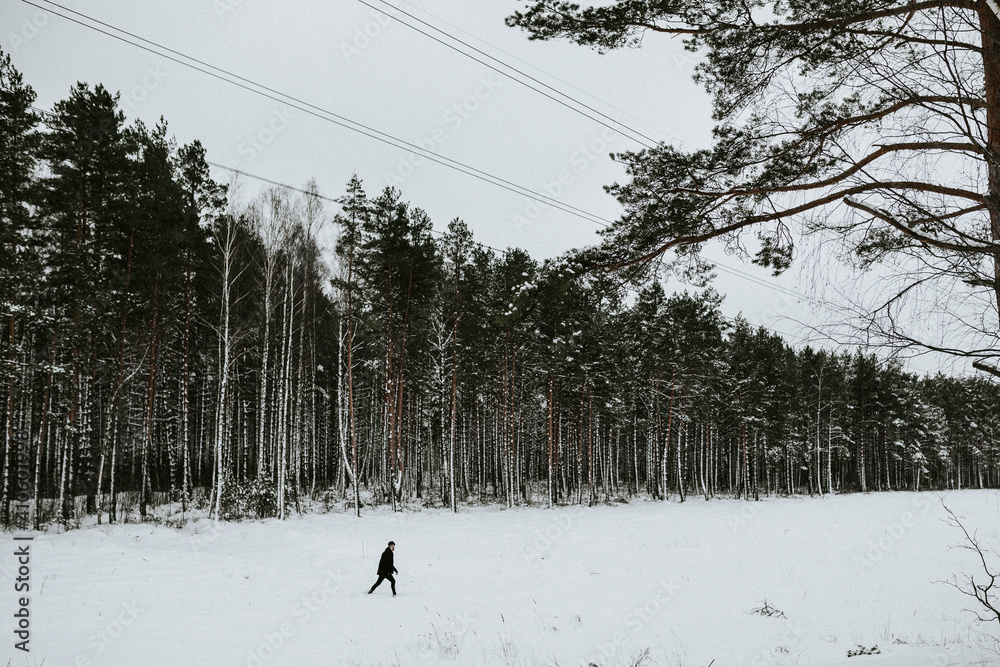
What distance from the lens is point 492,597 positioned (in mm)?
10508

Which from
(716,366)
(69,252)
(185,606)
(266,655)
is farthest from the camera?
(716,366)

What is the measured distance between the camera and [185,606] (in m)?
9.44

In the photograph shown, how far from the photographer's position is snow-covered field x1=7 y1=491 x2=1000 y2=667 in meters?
7.41

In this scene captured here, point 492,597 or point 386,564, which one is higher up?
point 386,564

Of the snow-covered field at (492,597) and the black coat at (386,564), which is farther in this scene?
the black coat at (386,564)

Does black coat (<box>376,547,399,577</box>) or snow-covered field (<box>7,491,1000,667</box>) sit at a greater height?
black coat (<box>376,547,399,577</box>)

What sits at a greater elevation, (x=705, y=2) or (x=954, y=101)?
(x=705, y=2)

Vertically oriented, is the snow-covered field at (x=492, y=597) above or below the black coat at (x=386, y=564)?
below

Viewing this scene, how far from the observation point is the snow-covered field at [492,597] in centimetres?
741

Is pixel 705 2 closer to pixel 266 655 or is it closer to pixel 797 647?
pixel 797 647

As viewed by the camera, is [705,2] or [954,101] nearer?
[954,101]

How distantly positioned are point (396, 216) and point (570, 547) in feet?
48.9

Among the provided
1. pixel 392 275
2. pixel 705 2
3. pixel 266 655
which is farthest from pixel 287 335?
pixel 705 2

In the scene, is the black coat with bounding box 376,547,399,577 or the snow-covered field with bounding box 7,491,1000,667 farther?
the black coat with bounding box 376,547,399,577
